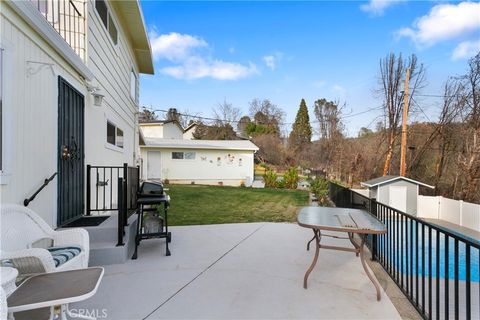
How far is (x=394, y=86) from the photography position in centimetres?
1340

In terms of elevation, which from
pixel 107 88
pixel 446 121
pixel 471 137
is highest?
pixel 446 121

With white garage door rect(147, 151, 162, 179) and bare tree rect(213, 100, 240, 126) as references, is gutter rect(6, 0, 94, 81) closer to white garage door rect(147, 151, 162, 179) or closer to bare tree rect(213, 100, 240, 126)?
white garage door rect(147, 151, 162, 179)

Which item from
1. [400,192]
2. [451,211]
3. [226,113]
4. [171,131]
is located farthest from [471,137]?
[226,113]

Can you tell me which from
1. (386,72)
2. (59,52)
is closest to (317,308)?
(59,52)

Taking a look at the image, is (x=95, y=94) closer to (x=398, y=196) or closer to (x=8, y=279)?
(x=8, y=279)

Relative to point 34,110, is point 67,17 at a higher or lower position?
higher

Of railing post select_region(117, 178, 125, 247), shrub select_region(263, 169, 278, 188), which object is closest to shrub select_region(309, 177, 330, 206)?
shrub select_region(263, 169, 278, 188)

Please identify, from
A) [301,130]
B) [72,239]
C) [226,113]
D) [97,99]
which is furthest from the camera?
[301,130]

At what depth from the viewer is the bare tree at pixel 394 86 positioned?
13.0 m

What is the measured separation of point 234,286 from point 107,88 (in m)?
4.91

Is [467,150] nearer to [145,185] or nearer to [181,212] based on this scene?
[181,212]

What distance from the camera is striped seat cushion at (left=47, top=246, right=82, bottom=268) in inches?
84.3

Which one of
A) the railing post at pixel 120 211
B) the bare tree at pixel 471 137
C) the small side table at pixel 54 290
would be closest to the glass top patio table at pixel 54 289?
the small side table at pixel 54 290

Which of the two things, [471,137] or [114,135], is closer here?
[114,135]
